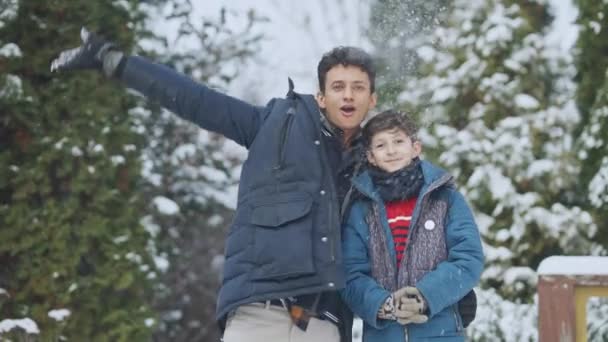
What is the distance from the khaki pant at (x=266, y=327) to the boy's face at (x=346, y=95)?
1.81 ft

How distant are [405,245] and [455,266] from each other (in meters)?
0.14

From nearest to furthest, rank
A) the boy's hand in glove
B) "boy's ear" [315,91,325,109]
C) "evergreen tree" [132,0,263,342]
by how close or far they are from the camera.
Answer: the boy's hand in glove
"boy's ear" [315,91,325,109]
"evergreen tree" [132,0,263,342]

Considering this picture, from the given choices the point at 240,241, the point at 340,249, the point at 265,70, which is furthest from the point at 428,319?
the point at 265,70

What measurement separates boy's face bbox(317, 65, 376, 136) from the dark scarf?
0.19 meters

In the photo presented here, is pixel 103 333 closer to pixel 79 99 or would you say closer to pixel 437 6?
pixel 79 99

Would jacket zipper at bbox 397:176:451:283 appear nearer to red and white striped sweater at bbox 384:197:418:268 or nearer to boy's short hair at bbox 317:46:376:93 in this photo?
red and white striped sweater at bbox 384:197:418:268

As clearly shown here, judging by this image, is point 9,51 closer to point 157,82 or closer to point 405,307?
point 157,82

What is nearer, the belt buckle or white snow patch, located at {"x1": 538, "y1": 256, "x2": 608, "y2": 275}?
the belt buckle

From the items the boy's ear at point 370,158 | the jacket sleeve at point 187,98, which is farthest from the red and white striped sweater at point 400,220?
the jacket sleeve at point 187,98

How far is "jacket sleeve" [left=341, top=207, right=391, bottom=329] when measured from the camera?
2.16 meters

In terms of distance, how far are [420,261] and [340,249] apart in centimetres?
20

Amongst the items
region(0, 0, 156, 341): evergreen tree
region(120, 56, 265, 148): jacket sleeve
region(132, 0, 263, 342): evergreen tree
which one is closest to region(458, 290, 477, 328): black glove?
region(120, 56, 265, 148): jacket sleeve

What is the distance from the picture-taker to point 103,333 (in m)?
4.97

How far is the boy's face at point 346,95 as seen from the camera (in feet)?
7.84
